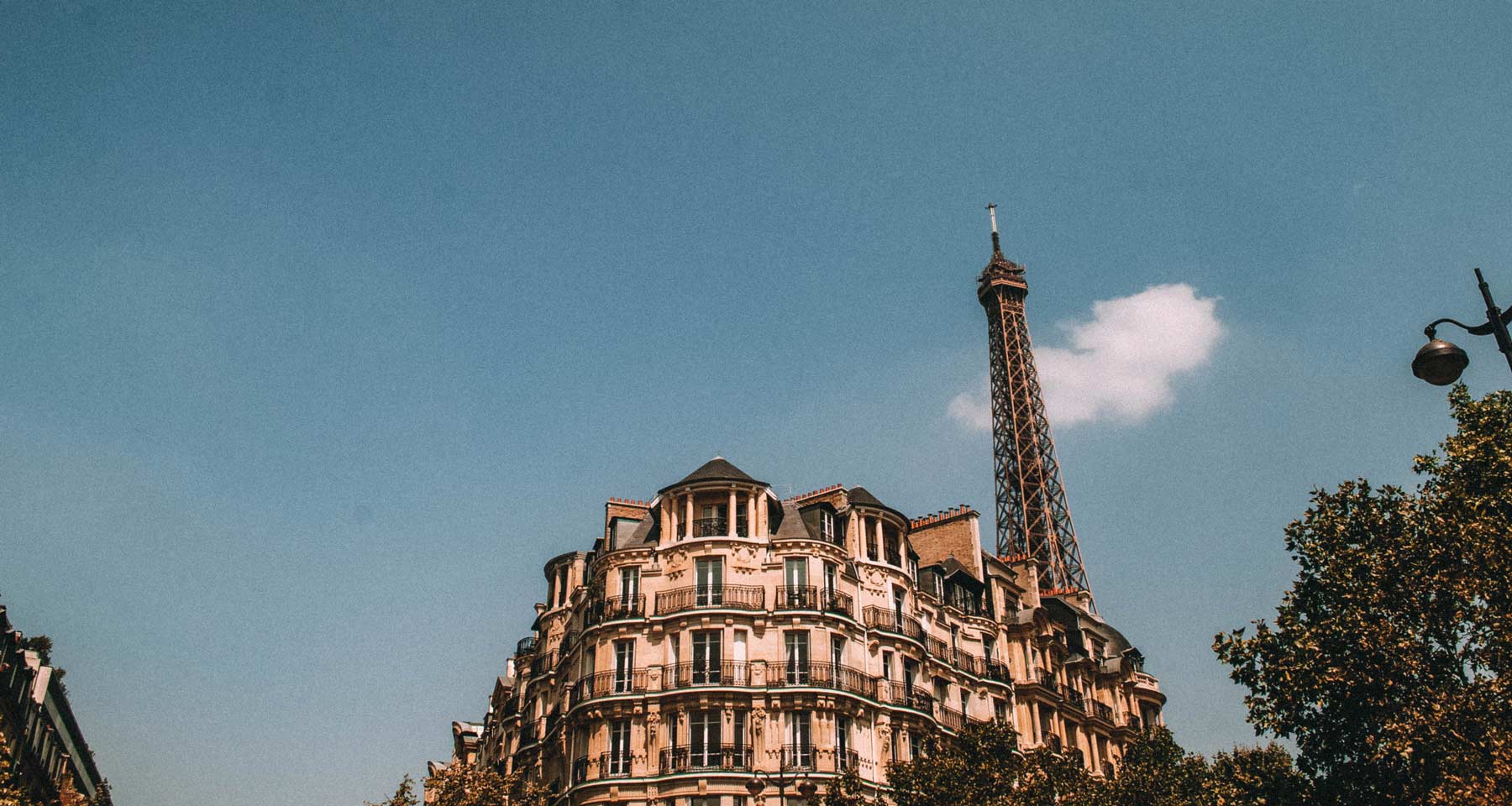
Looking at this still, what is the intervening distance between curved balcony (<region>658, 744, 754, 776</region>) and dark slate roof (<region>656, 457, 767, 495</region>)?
8.92 metres

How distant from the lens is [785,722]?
125 feet

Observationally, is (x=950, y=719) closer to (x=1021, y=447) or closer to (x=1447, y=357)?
(x=1447, y=357)

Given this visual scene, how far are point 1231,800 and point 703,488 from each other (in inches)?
759

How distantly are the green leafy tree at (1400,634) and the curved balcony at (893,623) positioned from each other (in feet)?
45.5

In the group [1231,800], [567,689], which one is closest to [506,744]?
[567,689]

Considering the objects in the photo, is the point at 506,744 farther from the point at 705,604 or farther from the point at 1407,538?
the point at 1407,538

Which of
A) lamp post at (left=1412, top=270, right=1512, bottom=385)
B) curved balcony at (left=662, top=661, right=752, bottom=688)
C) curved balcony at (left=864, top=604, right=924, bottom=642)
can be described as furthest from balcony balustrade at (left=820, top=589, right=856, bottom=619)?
lamp post at (left=1412, top=270, right=1512, bottom=385)

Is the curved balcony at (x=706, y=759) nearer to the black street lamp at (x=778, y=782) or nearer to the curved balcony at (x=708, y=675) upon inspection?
the black street lamp at (x=778, y=782)

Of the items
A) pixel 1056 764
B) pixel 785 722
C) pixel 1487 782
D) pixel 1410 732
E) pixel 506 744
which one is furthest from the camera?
pixel 506 744

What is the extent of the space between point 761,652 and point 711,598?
2.47 metres

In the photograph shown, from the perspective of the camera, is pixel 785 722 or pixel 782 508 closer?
pixel 785 722

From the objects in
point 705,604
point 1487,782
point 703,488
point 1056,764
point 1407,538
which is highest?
point 703,488

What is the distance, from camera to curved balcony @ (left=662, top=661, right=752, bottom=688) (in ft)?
126

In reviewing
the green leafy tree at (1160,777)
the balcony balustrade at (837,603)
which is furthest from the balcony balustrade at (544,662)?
the green leafy tree at (1160,777)
